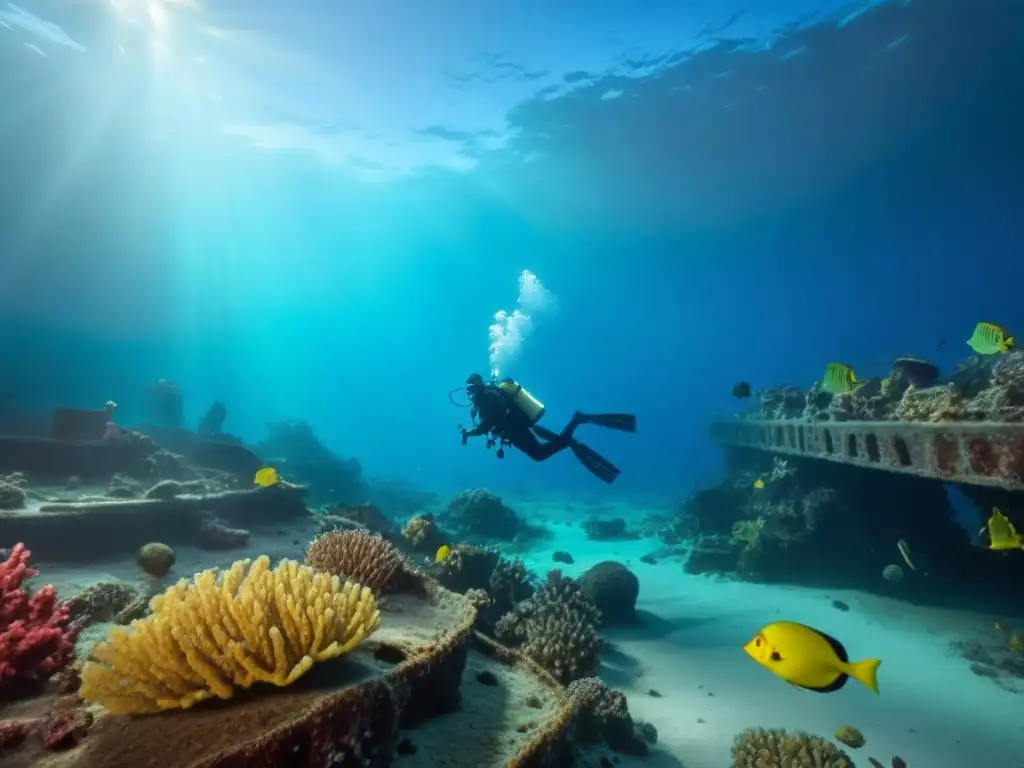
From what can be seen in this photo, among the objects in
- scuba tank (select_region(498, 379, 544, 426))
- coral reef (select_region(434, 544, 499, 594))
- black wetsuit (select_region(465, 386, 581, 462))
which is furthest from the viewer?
scuba tank (select_region(498, 379, 544, 426))

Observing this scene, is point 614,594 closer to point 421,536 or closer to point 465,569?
point 465,569

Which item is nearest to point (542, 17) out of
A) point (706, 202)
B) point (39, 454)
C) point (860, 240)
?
point (706, 202)

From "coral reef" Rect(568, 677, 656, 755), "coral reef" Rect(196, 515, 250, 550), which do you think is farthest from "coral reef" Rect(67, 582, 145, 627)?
"coral reef" Rect(568, 677, 656, 755)

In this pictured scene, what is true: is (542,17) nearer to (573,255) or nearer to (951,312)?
(573,255)

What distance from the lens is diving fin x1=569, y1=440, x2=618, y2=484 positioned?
10270 millimetres

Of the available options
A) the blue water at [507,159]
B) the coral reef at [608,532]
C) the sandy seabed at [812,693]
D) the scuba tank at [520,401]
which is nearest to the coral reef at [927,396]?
the sandy seabed at [812,693]

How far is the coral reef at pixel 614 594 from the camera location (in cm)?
1023

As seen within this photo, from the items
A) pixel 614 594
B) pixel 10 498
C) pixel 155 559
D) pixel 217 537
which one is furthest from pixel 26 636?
pixel 614 594

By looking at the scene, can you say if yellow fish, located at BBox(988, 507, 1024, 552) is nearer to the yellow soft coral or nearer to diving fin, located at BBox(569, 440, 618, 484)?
diving fin, located at BBox(569, 440, 618, 484)

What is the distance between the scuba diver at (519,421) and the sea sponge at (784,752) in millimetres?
5206

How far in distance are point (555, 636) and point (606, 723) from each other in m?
1.39

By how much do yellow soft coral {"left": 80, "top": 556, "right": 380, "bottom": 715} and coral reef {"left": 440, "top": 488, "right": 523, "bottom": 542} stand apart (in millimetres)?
15645

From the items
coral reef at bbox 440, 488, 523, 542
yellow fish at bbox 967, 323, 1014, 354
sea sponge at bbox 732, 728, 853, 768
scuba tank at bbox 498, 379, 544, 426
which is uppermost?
yellow fish at bbox 967, 323, 1014, 354

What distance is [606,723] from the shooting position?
19.2 feet
